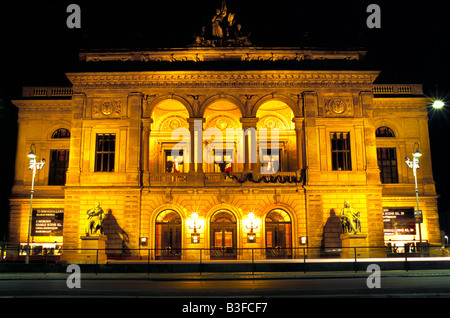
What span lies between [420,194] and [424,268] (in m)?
21.4

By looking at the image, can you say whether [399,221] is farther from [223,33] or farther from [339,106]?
[223,33]

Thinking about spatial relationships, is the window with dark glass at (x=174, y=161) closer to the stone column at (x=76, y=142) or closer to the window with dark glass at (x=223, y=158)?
the window with dark glass at (x=223, y=158)

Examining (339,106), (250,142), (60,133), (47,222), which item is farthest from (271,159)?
(47,222)

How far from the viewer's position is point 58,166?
4391 centimetres

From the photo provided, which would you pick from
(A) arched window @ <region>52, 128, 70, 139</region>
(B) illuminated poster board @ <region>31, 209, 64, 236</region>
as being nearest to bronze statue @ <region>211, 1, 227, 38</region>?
(A) arched window @ <region>52, 128, 70, 139</region>

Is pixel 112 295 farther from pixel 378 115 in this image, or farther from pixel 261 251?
pixel 378 115

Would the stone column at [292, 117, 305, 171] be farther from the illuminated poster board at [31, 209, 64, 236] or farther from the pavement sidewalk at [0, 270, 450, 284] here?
the illuminated poster board at [31, 209, 64, 236]

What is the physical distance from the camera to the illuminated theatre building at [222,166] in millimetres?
36844

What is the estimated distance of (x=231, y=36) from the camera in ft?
135

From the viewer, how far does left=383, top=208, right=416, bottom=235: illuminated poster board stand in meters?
42.0

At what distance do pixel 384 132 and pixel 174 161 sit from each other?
66.0ft

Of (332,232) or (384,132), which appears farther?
(384,132)

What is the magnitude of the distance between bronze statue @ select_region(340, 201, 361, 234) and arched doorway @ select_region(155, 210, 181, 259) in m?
12.8
